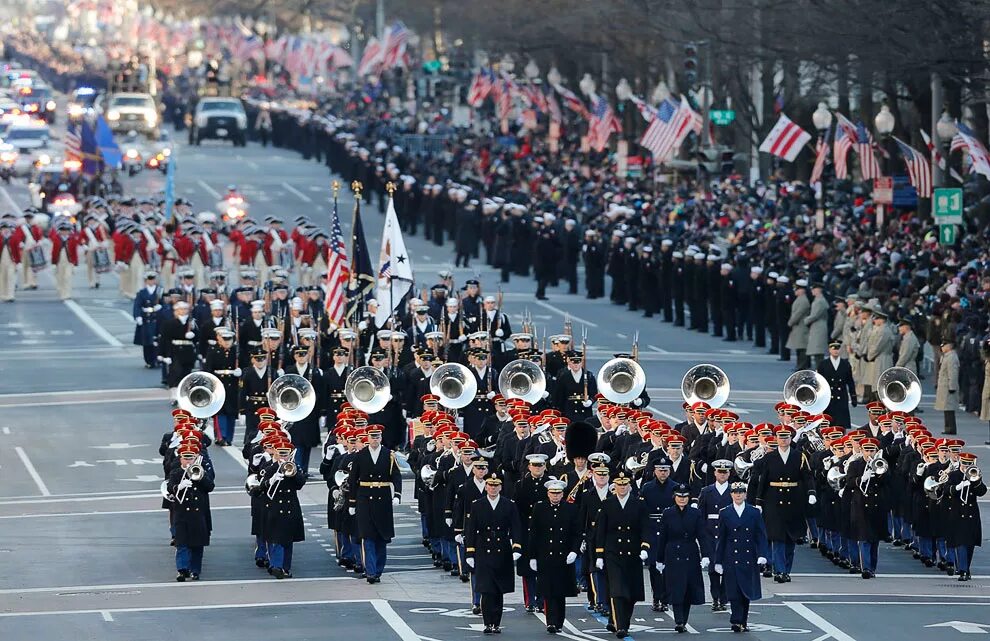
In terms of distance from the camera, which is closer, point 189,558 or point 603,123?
point 189,558

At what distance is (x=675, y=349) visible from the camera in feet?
153

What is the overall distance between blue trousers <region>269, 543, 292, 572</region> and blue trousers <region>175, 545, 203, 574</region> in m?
0.73

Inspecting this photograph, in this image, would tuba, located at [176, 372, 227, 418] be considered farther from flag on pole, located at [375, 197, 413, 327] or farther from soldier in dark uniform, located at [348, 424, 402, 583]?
flag on pole, located at [375, 197, 413, 327]

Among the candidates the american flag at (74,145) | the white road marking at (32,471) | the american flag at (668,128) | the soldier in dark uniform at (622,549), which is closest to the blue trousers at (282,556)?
the soldier in dark uniform at (622,549)

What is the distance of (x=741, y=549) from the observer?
79.2 feet

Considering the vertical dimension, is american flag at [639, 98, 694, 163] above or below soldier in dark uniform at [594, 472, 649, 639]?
above

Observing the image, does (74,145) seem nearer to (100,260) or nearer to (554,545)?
(100,260)

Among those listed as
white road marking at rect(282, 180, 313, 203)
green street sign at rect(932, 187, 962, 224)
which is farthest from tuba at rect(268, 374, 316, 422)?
white road marking at rect(282, 180, 313, 203)

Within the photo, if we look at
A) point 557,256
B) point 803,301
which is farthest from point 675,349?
point 557,256

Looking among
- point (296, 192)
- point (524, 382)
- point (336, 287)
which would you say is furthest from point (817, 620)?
point (296, 192)

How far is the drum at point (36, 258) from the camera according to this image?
183 ft

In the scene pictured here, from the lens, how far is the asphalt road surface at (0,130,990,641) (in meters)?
24.0

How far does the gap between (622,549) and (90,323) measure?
2906cm

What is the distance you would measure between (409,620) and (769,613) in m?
3.36
